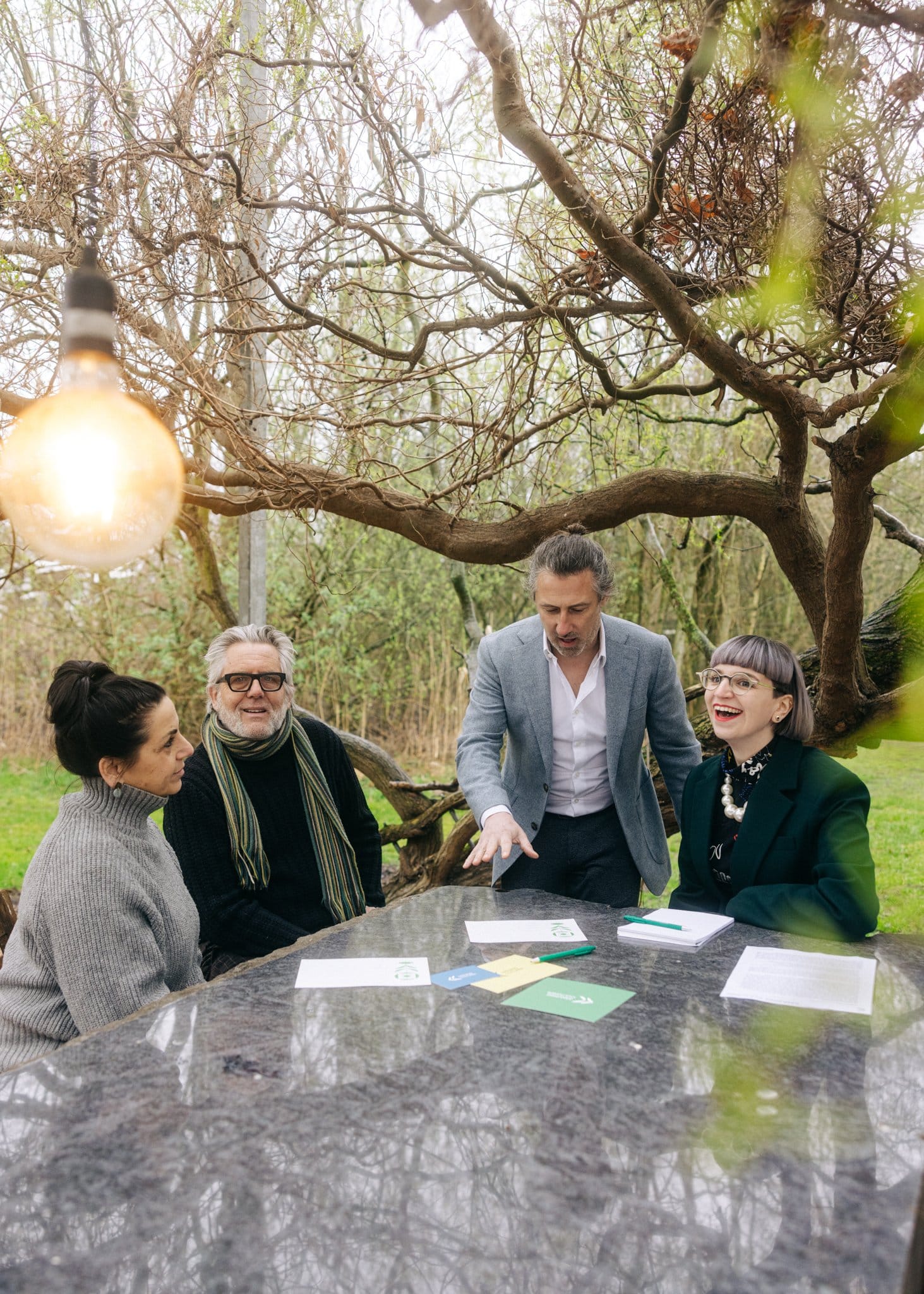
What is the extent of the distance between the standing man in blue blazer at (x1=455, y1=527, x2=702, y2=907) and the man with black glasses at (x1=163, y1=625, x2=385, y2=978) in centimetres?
51

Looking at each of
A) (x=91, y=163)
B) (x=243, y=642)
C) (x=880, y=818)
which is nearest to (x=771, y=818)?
(x=243, y=642)

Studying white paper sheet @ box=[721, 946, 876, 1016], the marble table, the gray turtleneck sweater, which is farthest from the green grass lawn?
the marble table

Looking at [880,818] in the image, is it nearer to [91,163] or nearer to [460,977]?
[460,977]

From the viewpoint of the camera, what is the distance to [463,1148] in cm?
143

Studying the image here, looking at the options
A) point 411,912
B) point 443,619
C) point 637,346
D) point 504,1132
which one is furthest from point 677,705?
point 443,619

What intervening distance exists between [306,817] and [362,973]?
1.32 m

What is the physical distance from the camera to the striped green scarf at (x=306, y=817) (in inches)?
129

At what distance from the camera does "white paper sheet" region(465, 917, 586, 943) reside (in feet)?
8.03

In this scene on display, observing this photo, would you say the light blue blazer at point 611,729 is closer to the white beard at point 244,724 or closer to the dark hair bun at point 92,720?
the white beard at point 244,724

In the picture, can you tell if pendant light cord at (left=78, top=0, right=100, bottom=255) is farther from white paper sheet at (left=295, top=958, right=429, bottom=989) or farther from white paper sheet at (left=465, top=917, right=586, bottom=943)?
white paper sheet at (left=465, top=917, right=586, bottom=943)

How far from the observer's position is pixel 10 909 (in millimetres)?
4391

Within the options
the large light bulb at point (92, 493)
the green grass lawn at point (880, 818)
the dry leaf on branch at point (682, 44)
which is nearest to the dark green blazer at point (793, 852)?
the dry leaf on branch at point (682, 44)

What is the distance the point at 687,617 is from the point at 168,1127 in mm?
4910

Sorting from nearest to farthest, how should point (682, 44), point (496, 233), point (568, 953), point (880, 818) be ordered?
point (568, 953) < point (682, 44) < point (496, 233) < point (880, 818)
